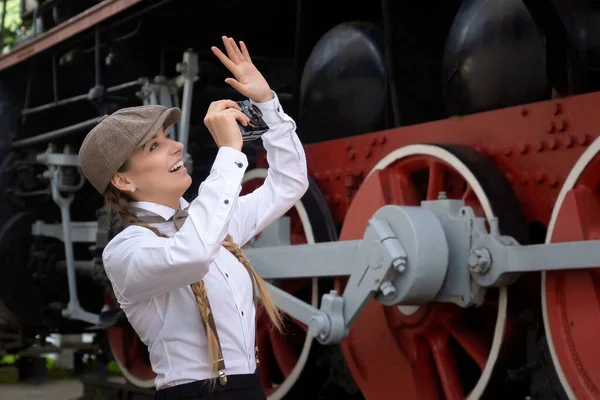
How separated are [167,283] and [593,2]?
1865 mm

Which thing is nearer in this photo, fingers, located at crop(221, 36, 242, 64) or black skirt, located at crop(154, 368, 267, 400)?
black skirt, located at crop(154, 368, 267, 400)

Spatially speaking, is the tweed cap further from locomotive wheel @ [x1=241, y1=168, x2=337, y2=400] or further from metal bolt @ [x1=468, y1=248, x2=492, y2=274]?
A: locomotive wheel @ [x1=241, y1=168, x2=337, y2=400]

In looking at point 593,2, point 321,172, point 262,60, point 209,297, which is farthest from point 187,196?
point 209,297

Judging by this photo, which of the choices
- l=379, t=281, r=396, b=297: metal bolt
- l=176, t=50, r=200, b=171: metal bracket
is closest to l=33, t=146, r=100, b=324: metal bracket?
l=176, t=50, r=200, b=171: metal bracket

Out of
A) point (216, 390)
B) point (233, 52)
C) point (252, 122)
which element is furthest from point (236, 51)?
point (216, 390)

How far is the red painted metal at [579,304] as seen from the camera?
255 centimetres

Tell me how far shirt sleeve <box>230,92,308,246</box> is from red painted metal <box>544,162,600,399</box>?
0.91m

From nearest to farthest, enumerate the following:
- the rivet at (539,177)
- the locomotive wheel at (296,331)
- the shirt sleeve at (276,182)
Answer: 1. the shirt sleeve at (276,182)
2. the rivet at (539,177)
3. the locomotive wheel at (296,331)

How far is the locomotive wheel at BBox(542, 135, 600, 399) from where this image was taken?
2.55 metres

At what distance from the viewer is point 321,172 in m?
3.76

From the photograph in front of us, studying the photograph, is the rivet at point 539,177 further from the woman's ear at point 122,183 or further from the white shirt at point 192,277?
the woman's ear at point 122,183

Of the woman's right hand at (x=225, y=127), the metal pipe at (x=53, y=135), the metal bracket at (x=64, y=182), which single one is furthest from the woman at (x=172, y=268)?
the metal bracket at (x=64, y=182)

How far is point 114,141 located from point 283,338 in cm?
233

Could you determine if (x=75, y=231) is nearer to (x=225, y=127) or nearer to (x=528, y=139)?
(x=528, y=139)
